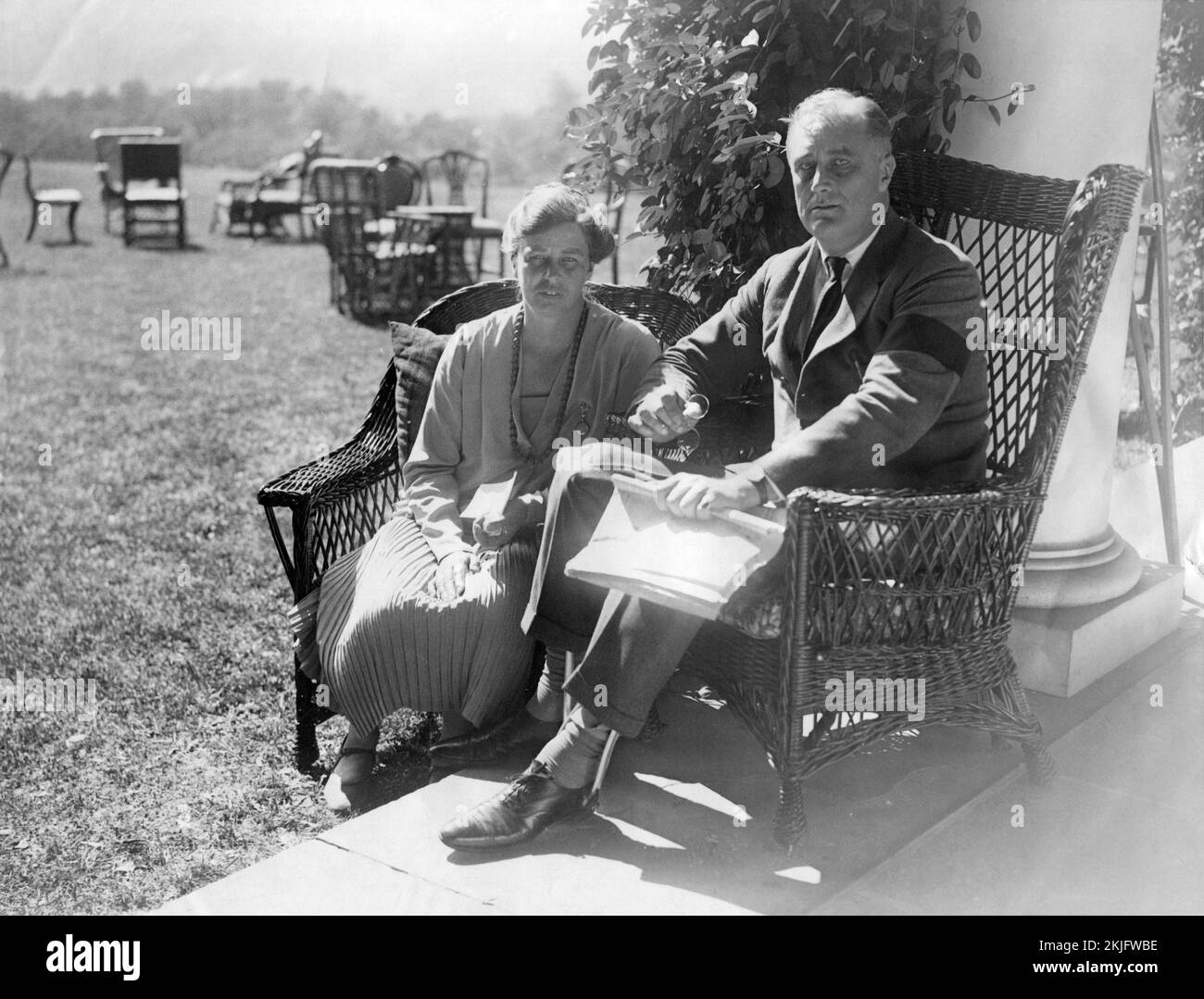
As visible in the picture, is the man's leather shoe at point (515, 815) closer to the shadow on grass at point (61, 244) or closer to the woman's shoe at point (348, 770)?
the woman's shoe at point (348, 770)

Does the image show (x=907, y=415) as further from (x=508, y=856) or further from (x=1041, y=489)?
(x=508, y=856)

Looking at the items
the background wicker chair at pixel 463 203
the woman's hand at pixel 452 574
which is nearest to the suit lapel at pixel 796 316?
the woman's hand at pixel 452 574

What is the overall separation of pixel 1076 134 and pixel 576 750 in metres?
1.75

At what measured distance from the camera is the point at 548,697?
2756 millimetres

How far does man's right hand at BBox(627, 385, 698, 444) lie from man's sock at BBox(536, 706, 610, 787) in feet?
1.98

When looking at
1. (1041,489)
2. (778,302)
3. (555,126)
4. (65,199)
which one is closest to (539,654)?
(778,302)

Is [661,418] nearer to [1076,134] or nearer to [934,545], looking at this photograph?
[934,545]

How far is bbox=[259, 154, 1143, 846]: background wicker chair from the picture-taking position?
2328 mm

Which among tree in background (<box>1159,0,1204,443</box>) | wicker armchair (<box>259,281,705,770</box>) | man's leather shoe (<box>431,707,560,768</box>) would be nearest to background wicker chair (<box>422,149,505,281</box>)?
tree in background (<box>1159,0,1204,443</box>)

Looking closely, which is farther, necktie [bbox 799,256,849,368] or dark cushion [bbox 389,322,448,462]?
dark cushion [bbox 389,322,448,462]

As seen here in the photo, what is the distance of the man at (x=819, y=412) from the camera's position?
2344 millimetres

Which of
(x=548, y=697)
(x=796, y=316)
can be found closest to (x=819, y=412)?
(x=796, y=316)

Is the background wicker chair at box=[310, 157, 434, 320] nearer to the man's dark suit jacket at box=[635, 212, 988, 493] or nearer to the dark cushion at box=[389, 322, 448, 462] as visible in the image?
the dark cushion at box=[389, 322, 448, 462]
